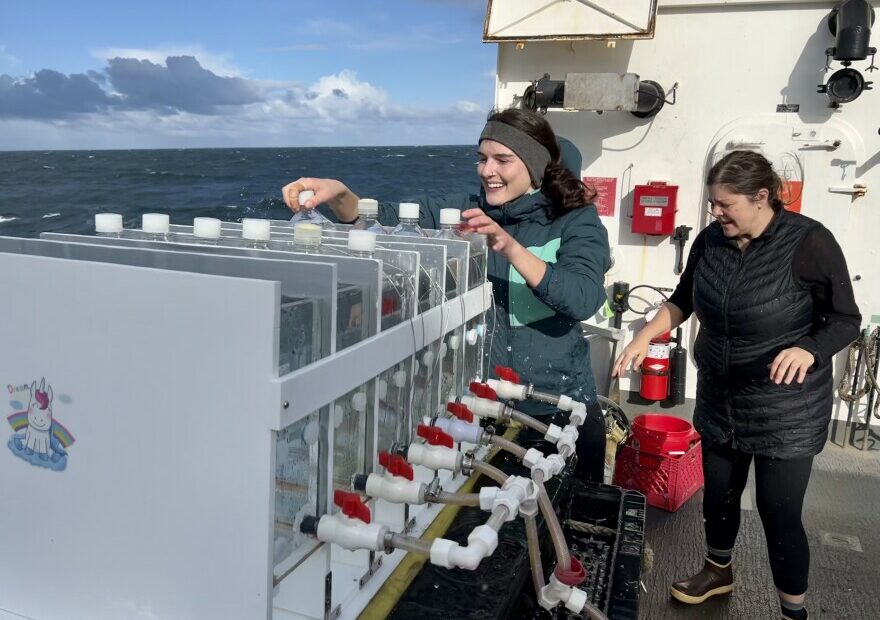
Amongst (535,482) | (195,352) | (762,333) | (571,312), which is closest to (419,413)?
(535,482)

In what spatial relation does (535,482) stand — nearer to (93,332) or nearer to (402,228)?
(93,332)

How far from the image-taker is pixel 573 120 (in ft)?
14.3

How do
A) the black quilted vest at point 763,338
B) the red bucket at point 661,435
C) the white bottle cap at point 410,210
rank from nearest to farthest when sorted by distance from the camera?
the white bottle cap at point 410,210, the black quilted vest at point 763,338, the red bucket at point 661,435

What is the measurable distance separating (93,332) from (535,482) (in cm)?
72

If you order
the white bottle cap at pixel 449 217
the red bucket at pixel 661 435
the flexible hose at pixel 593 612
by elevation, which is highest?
the white bottle cap at pixel 449 217

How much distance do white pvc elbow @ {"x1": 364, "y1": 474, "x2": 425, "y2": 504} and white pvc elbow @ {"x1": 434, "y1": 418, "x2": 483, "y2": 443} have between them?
0.82 feet

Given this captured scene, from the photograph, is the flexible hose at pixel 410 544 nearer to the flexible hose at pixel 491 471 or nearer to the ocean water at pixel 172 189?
the flexible hose at pixel 491 471

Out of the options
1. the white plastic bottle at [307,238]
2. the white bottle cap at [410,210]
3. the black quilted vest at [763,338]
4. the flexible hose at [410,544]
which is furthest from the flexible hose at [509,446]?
the black quilted vest at [763,338]

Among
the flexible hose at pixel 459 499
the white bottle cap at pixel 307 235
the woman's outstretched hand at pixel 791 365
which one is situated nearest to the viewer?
the flexible hose at pixel 459 499

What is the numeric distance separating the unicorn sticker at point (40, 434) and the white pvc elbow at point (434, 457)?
0.57m

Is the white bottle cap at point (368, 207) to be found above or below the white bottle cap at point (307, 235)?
above

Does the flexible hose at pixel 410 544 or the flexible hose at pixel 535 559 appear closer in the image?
the flexible hose at pixel 410 544

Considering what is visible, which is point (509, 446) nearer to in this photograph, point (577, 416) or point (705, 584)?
point (577, 416)

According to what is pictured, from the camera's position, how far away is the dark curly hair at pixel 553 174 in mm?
1900
